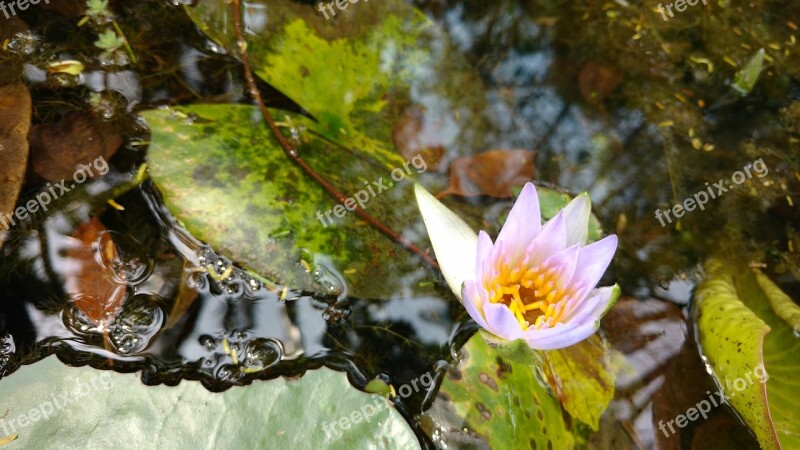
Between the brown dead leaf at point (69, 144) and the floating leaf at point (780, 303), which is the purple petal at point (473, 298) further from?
the brown dead leaf at point (69, 144)

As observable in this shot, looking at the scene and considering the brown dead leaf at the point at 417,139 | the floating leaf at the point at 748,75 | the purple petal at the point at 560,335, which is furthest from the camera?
the floating leaf at the point at 748,75

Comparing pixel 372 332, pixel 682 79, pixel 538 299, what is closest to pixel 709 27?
pixel 682 79

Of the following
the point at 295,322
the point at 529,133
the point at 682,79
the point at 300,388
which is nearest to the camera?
the point at 300,388

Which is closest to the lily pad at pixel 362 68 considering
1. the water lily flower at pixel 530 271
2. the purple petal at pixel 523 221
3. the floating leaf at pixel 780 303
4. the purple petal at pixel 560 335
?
the water lily flower at pixel 530 271

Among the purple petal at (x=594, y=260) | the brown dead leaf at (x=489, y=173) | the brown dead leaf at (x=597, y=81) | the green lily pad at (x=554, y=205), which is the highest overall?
the purple petal at (x=594, y=260)

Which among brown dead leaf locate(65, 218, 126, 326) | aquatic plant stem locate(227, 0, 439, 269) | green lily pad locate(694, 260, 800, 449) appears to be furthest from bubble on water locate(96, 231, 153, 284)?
green lily pad locate(694, 260, 800, 449)

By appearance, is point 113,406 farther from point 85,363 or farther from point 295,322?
point 295,322

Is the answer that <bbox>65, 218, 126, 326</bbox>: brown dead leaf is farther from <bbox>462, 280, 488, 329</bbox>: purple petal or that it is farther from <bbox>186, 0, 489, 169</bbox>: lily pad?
<bbox>462, 280, 488, 329</bbox>: purple petal
